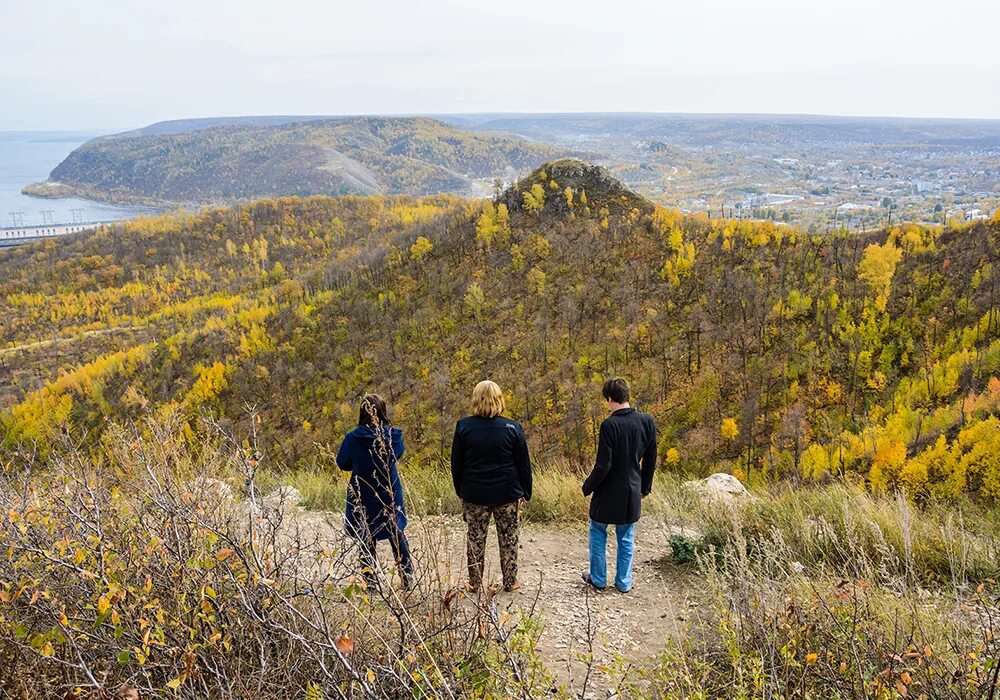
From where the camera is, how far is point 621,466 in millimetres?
3986

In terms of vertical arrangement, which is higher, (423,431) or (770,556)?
(770,556)

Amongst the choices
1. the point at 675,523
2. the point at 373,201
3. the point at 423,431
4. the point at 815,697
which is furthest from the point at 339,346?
the point at 373,201

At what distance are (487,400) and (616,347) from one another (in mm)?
25336

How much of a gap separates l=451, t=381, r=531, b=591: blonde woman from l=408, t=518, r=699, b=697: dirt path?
0.31 meters

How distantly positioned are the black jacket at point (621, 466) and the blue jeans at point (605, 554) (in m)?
0.12

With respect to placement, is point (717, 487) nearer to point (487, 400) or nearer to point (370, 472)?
point (487, 400)

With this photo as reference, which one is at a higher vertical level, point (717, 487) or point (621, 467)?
point (621, 467)

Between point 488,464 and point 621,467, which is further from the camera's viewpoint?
point 621,467

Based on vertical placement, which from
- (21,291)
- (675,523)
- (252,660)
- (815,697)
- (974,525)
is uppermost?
(252,660)

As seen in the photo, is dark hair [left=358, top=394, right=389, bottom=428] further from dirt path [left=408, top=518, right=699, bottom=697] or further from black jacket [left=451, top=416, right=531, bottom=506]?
dirt path [left=408, top=518, right=699, bottom=697]

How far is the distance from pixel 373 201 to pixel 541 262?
256 ft

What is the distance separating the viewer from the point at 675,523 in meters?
5.53

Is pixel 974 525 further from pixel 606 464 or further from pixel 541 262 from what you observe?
pixel 541 262

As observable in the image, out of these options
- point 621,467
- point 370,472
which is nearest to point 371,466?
point 370,472
